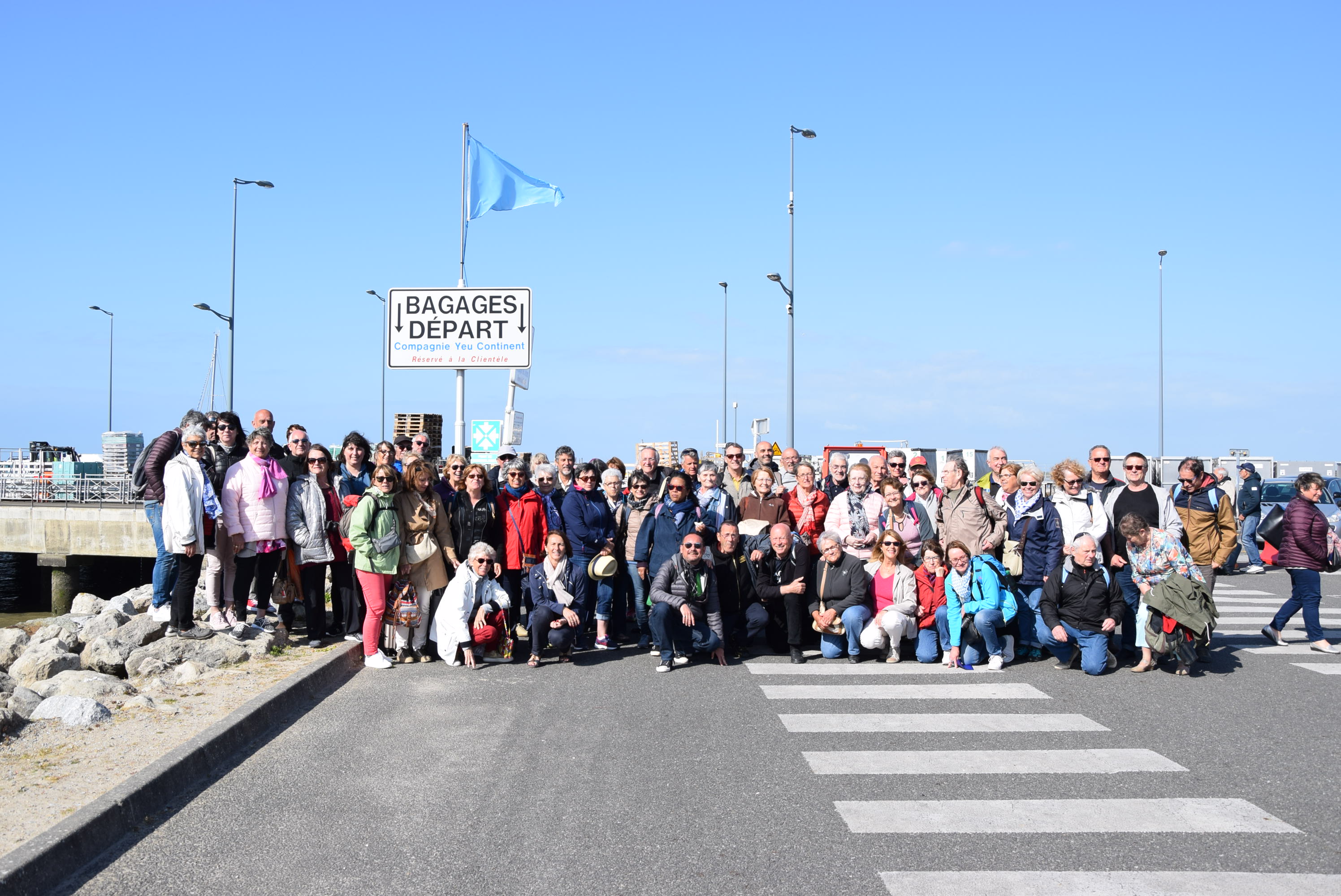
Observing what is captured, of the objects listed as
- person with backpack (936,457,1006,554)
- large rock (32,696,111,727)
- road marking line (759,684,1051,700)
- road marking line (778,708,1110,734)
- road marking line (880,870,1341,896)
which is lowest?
road marking line (759,684,1051,700)

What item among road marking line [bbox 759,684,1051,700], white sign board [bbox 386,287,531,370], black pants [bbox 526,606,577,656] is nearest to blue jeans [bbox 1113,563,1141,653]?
road marking line [bbox 759,684,1051,700]

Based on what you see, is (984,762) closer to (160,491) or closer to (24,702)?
(24,702)

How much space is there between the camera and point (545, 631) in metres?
9.63

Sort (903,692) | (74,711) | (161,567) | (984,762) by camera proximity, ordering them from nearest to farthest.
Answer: (984,762), (74,711), (903,692), (161,567)

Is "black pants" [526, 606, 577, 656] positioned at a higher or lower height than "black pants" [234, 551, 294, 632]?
lower

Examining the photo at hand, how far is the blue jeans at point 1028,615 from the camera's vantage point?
32.4ft

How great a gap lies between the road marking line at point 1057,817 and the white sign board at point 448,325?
46.8ft

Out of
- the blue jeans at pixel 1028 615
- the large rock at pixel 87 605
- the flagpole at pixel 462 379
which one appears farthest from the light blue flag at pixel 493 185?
the blue jeans at pixel 1028 615

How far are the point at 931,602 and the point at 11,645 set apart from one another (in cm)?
962

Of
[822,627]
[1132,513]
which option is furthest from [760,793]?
[1132,513]

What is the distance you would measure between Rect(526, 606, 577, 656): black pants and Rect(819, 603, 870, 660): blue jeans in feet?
8.13

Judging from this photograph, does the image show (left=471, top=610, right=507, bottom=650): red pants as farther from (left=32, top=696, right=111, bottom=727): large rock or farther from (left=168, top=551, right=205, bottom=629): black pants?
(left=32, top=696, right=111, bottom=727): large rock

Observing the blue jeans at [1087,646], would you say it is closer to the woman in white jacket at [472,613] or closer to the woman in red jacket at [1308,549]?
the woman in red jacket at [1308,549]

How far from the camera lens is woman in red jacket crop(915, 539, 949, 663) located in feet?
32.5
